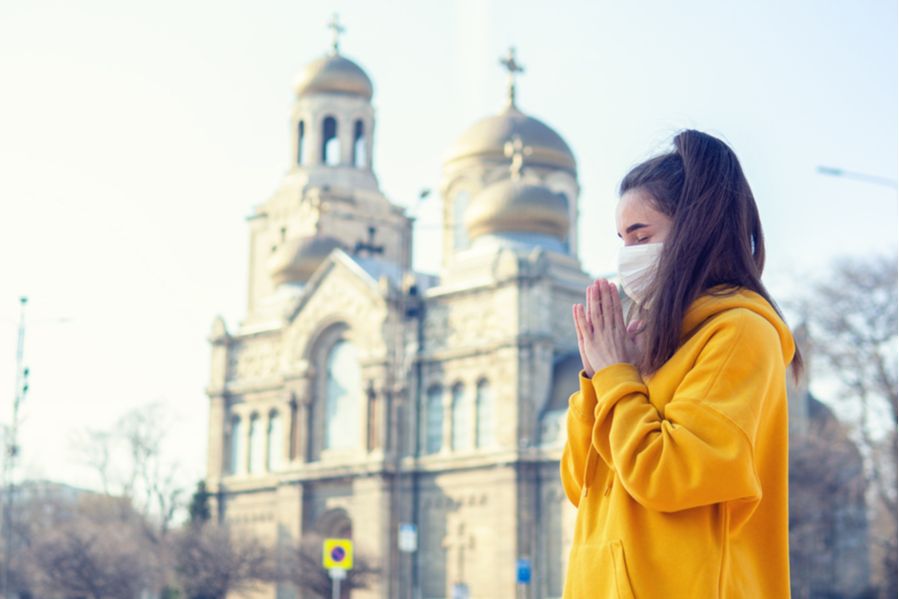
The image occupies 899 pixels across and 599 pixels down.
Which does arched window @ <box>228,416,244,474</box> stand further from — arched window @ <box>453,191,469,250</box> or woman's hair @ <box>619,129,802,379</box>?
woman's hair @ <box>619,129,802,379</box>

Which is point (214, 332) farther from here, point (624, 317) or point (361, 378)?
point (624, 317)

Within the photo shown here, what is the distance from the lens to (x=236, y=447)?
5275 cm

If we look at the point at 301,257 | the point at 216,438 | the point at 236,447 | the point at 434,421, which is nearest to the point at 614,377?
the point at 434,421

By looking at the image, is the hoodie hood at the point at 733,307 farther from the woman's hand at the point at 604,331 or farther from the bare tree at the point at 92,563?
the bare tree at the point at 92,563

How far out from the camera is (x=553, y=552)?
42469mm

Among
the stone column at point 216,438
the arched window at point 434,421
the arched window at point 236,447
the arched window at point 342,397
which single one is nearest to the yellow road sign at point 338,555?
the arched window at point 434,421

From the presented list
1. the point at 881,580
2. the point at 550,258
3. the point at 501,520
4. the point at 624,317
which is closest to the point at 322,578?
the point at 501,520

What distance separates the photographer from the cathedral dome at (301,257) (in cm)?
5281

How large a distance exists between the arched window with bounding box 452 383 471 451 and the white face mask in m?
42.1

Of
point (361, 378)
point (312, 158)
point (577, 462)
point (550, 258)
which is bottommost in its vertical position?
point (577, 462)

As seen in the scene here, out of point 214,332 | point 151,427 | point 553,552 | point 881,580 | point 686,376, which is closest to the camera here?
point 686,376

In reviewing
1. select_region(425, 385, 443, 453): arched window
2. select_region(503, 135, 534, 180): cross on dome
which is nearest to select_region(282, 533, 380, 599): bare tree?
select_region(425, 385, 443, 453): arched window

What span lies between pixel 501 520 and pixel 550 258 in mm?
8395

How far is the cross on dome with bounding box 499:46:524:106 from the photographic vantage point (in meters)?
54.6
